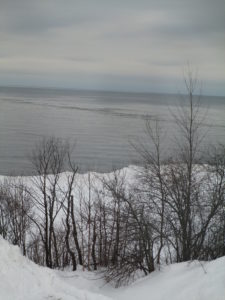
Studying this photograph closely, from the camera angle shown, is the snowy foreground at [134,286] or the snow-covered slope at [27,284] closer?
the snowy foreground at [134,286]

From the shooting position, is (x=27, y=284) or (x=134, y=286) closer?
(x=27, y=284)

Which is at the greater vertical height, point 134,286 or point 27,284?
point 27,284

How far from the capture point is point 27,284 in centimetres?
974

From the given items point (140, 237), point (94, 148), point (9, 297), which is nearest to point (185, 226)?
point (140, 237)

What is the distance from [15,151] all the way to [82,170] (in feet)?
34.0

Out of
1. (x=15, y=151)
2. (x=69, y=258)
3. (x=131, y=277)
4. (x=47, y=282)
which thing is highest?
(x=15, y=151)

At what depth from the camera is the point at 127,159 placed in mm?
36938

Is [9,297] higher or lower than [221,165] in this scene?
lower

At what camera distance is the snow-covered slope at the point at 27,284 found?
8859mm

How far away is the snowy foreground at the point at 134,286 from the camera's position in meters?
8.62

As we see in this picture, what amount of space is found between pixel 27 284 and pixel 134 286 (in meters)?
4.26

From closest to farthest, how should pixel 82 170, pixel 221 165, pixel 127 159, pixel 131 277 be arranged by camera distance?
pixel 131 277, pixel 221 165, pixel 82 170, pixel 127 159

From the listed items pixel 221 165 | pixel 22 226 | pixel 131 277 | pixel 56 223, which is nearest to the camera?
pixel 131 277

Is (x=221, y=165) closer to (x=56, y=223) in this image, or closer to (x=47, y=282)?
(x=47, y=282)
